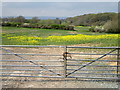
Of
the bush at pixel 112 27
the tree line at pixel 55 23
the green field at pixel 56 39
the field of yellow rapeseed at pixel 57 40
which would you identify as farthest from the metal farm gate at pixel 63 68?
the tree line at pixel 55 23

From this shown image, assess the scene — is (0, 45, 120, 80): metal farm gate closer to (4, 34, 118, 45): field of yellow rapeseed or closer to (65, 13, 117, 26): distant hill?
(4, 34, 118, 45): field of yellow rapeseed

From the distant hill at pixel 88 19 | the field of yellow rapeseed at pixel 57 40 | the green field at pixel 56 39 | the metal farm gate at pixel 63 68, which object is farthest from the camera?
the distant hill at pixel 88 19

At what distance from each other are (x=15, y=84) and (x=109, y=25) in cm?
2124

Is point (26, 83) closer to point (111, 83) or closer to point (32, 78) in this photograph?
point (32, 78)

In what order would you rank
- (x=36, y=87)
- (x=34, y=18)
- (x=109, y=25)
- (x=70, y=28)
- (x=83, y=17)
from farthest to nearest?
(x=83, y=17) → (x=34, y=18) → (x=70, y=28) → (x=109, y=25) → (x=36, y=87)

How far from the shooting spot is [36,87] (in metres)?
4.42

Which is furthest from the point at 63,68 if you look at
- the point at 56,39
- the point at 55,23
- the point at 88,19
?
the point at 88,19

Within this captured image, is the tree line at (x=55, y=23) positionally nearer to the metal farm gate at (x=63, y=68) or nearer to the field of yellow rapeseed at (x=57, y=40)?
the field of yellow rapeseed at (x=57, y=40)

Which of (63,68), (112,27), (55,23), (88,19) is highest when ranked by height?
(88,19)

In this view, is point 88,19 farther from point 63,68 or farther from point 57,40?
point 63,68

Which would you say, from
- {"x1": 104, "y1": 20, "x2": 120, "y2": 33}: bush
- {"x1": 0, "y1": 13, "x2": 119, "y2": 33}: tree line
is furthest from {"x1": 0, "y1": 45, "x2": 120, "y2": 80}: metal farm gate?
{"x1": 0, "y1": 13, "x2": 119, "y2": 33}: tree line

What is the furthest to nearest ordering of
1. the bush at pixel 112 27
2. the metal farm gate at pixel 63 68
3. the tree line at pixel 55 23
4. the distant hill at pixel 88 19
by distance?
1. the distant hill at pixel 88 19
2. the tree line at pixel 55 23
3. the bush at pixel 112 27
4. the metal farm gate at pixel 63 68

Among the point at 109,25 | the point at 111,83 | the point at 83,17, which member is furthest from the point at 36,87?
the point at 83,17

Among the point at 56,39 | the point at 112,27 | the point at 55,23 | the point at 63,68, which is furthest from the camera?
the point at 55,23
